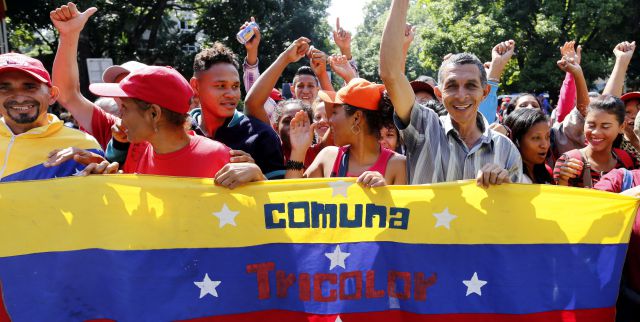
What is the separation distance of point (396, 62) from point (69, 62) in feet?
6.87

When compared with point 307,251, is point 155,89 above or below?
above

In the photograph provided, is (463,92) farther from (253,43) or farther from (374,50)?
(374,50)

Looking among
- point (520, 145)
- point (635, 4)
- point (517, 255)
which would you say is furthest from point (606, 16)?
point (517, 255)

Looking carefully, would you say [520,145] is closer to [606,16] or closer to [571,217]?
[571,217]

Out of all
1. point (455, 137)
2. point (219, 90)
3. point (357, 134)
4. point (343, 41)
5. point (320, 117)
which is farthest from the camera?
point (343, 41)

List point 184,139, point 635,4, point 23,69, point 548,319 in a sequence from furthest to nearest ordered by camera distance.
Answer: point 635,4 → point 23,69 → point 184,139 → point 548,319

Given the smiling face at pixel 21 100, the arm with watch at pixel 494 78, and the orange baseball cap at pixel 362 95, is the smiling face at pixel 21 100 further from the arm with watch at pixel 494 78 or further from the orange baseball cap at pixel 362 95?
the arm with watch at pixel 494 78

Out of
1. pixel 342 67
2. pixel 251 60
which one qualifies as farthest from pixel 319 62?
pixel 251 60

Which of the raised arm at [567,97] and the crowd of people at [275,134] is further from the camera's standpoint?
the raised arm at [567,97]

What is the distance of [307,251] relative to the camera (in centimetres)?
277

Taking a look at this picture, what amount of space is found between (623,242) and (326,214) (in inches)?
55.3

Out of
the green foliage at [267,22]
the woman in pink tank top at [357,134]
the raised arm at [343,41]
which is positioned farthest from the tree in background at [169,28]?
the woman in pink tank top at [357,134]

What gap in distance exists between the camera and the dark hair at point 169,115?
2.82 m

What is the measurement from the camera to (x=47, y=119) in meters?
3.37
